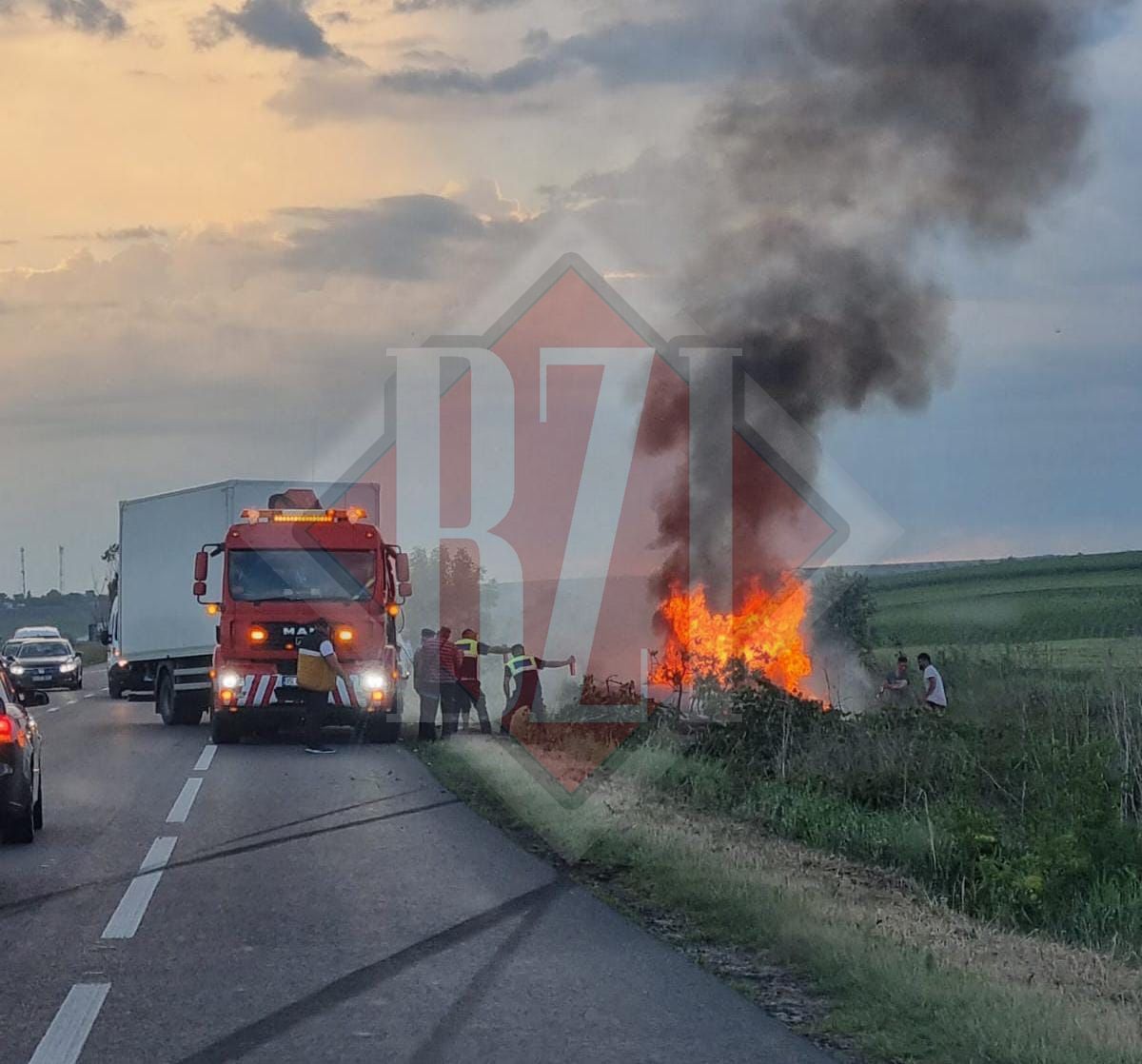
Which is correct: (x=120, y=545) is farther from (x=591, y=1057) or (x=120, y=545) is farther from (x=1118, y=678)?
(x=591, y=1057)

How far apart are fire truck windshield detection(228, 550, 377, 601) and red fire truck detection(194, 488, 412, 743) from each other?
1 cm

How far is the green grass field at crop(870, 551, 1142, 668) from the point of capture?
49.5 m

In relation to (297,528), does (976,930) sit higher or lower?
lower

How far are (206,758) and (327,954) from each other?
13042 mm

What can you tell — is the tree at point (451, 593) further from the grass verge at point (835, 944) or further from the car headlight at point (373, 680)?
the grass verge at point (835, 944)

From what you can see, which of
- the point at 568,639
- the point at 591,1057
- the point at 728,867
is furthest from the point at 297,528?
the point at 568,639

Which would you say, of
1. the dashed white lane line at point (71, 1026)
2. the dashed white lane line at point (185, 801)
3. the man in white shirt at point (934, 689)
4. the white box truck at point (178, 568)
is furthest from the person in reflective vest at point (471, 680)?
the dashed white lane line at point (71, 1026)

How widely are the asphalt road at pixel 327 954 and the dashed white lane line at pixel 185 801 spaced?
0.13 m

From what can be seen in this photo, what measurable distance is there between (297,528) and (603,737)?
5.56m

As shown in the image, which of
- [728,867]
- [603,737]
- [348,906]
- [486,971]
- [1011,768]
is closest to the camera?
[486,971]

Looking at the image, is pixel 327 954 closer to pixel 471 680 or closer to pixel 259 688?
pixel 259 688

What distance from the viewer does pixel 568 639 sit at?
61156 mm

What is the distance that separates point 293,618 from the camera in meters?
22.1

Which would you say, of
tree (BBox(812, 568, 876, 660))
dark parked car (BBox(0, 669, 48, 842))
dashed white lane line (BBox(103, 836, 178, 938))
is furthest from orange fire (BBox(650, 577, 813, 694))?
dashed white lane line (BBox(103, 836, 178, 938))
